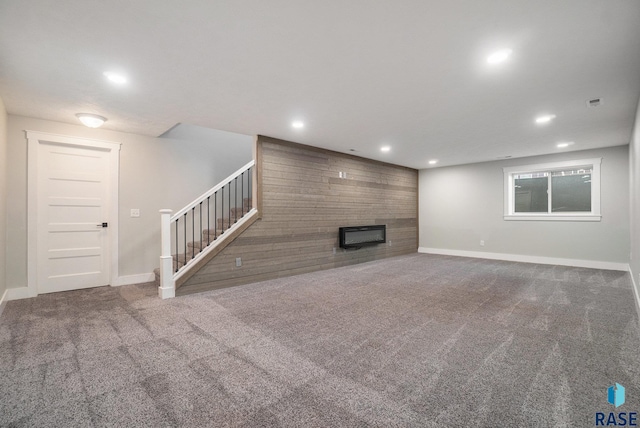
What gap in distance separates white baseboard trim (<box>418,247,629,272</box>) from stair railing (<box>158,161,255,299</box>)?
556 cm

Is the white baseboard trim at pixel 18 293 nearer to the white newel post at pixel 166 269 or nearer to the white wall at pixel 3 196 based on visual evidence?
the white wall at pixel 3 196

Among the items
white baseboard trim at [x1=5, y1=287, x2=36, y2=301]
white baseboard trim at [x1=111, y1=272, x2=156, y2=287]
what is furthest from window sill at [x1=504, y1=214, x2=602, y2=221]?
white baseboard trim at [x1=5, y1=287, x2=36, y2=301]

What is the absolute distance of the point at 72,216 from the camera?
4.48 m

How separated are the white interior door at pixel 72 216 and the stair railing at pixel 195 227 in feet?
3.51

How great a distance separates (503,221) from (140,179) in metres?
7.83

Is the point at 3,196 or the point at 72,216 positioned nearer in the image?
the point at 3,196

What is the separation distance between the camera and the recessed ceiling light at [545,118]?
4117mm

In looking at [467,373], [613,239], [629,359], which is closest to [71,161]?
[467,373]

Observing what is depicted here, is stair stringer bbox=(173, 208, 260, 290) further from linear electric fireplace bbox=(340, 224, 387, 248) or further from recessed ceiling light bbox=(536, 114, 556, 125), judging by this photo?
recessed ceiling light bbox=(536, 114, 556, 125)

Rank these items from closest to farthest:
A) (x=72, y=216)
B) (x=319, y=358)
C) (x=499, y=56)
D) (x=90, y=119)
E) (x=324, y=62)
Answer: (x=319, y=358)
(x=499, y=56)
(x=324, y=62)
(x=90, y=119)
(x=72, y=216)

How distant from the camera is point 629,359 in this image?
90.7 inches

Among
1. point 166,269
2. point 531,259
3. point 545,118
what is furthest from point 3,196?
point 531,259
